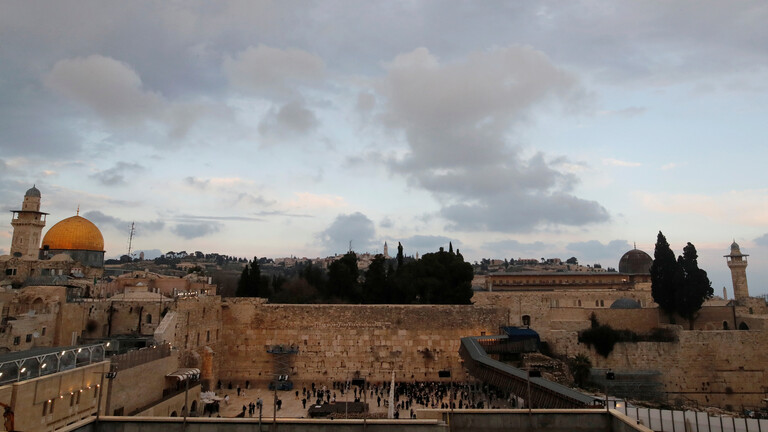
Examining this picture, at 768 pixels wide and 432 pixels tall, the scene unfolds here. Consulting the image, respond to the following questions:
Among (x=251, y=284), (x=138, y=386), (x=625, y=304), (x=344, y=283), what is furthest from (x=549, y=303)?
(x=138, y=386)

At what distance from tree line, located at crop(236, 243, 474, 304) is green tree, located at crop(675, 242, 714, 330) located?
35.6 feet

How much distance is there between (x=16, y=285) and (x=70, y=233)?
21.9 ft

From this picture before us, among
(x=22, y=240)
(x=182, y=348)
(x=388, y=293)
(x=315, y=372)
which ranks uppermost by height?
(x=22, y=240)

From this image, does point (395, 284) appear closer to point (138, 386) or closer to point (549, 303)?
point (549, 303)

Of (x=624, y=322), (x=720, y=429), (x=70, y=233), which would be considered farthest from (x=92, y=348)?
(x=624, y=322)

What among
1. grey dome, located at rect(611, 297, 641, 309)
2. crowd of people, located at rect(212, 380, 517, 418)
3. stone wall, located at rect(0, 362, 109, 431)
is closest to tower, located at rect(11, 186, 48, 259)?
crowd of people, located at rect(212, 380, 517, 418)

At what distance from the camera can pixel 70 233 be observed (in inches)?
1142

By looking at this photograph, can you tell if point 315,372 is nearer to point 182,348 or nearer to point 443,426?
point 182,348

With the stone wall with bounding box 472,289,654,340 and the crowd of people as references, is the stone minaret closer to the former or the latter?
the stone wall with bounding box 472,289,654,340

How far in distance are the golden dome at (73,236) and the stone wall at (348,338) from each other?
41.5ft

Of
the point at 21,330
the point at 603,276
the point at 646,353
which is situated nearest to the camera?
the point at 21,330

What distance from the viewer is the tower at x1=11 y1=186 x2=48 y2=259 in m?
28.1

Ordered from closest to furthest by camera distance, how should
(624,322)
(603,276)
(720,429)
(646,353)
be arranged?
(720,429) → (646,353) → (624,322) → (603,276)

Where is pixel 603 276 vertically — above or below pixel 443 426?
above
